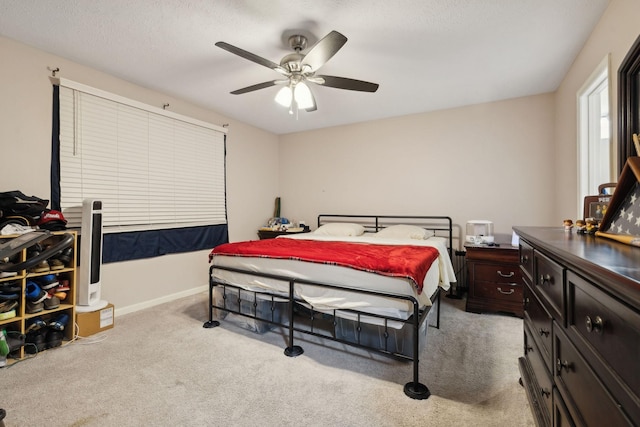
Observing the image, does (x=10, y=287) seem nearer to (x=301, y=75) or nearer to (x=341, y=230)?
(x=301, y=75)

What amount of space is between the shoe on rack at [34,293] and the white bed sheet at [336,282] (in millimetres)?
1334

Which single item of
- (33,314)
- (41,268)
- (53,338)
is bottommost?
(53,338)

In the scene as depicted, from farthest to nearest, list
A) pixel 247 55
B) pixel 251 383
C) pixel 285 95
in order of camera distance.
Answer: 1. pixel 285 95
2. pixel 247 55
3. pixel 251 383

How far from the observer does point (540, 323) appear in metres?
1.33

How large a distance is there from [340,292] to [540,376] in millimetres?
1209

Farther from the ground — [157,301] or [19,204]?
[19,204]

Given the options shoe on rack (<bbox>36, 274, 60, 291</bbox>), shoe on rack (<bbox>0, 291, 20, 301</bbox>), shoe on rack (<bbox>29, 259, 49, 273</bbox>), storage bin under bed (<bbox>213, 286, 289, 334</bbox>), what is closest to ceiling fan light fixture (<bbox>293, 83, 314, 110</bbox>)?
storage bin under bed (<bbox>213, 286, 289, 334</bbox>)

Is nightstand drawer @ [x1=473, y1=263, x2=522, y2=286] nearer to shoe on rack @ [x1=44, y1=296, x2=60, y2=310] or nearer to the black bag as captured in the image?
shoe on rack @ [x1=44, y1=296, x2=60, y2=310]

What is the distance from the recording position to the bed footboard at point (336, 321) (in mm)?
1906

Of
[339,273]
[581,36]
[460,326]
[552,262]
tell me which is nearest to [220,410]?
[339,273]

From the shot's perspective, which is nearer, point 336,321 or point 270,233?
point 336,321

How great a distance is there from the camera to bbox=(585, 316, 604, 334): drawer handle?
0.72 meters

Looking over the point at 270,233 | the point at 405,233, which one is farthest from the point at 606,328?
the point at 270,233

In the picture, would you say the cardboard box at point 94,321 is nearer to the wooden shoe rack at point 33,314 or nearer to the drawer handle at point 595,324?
the wooden shoe rack at point 33,314
